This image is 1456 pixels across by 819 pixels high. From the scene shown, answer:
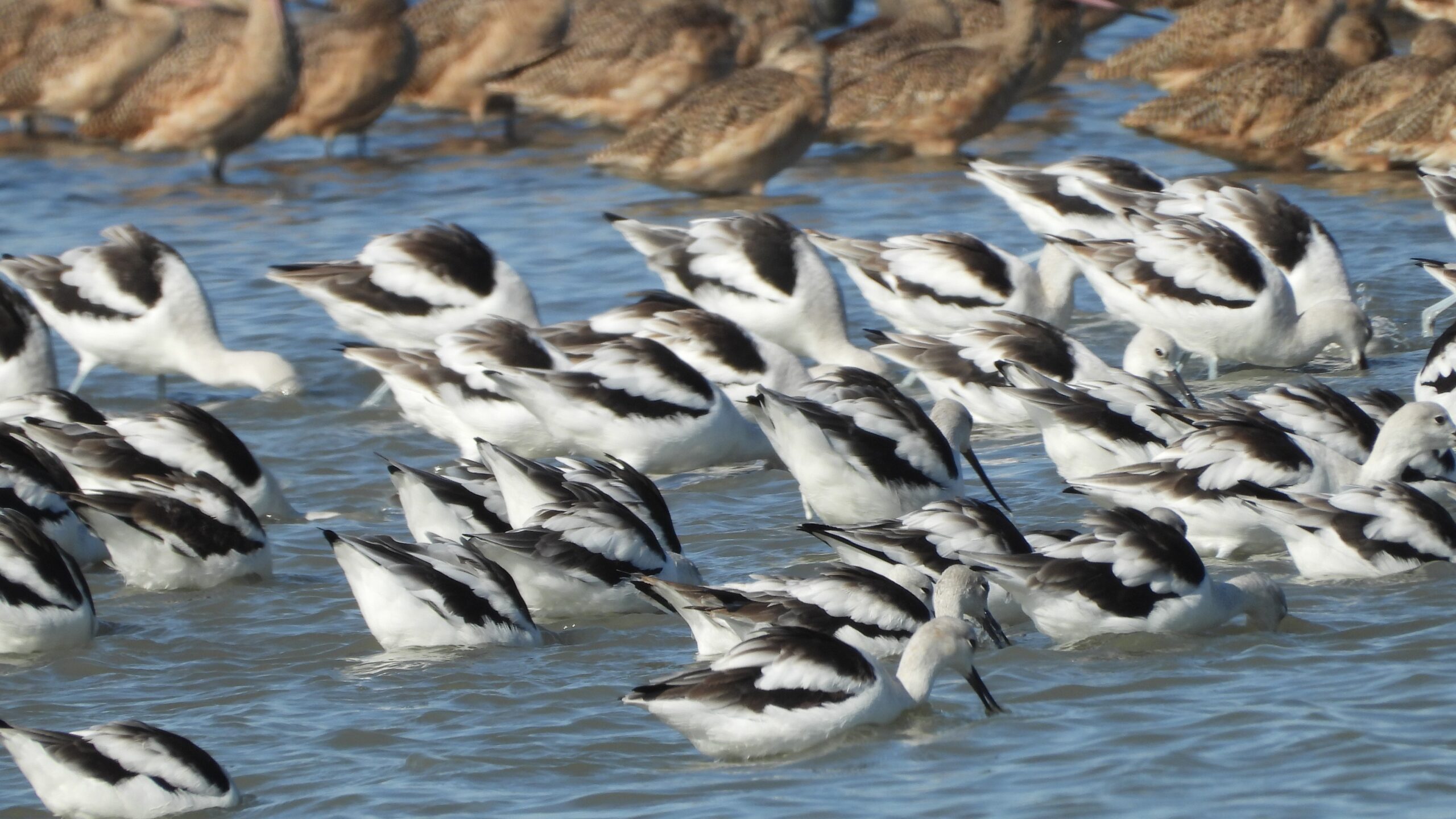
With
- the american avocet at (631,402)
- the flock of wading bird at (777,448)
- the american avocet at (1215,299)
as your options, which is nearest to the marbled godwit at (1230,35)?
the flock of wading bird at (777,448)

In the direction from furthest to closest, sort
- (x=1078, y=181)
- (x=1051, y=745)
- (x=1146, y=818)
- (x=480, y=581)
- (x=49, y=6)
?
(x=49, y=6), (x=1078, y=181), (x=480, y=581), (x=1051, y=745), (x=1146, y=818)

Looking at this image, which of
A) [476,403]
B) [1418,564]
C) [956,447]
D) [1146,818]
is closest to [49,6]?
[476,403]

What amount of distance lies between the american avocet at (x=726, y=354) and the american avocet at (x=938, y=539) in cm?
305

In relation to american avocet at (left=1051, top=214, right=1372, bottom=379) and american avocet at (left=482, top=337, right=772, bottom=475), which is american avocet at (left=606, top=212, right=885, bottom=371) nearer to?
american avocet at (left=1051, top=214, right=1372, bottom=379)

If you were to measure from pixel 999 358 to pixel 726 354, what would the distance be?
1.36 metres

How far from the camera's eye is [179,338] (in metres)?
11.8

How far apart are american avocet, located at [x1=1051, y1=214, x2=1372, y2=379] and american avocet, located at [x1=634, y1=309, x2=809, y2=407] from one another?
1.94m

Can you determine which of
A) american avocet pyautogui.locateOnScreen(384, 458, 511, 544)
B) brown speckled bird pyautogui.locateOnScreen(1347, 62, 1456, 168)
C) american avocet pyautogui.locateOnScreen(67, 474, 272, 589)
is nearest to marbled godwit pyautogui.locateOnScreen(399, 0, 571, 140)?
brown speckled bird pyautogui.locateOnScreen(1347, 62, 1456, 168)

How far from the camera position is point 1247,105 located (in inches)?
644

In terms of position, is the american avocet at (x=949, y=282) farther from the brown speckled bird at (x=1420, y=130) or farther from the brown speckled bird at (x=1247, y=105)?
the brown speckled bird at (x=1247, y=105)

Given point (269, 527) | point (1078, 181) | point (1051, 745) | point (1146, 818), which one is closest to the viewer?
point (1146, 818)

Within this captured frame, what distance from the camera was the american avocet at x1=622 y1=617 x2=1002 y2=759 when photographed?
609 centimetres

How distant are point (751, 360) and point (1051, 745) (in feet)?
16.1

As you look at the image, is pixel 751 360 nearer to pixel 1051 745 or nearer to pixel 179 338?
pixel 179 338
